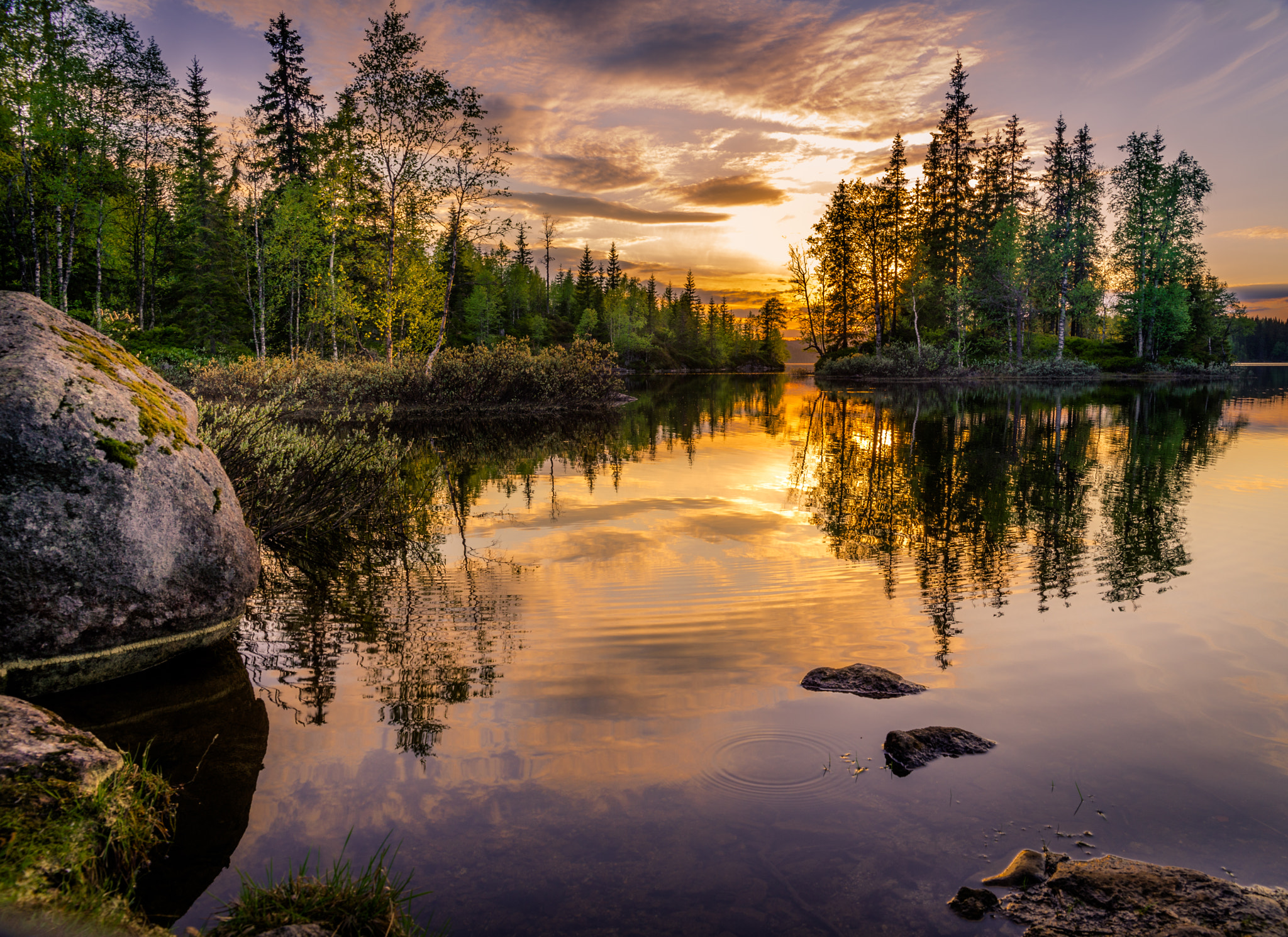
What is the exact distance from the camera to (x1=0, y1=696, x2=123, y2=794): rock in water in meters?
3.29

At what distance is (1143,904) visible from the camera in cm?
314

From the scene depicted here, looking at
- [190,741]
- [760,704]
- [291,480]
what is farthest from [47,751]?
[291,480]

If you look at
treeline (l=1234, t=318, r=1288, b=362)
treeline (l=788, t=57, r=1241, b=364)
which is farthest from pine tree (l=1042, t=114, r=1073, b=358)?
treeline (l=1234, t=318, r=1288, b=362)

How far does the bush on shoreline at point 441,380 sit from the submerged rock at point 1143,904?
22.5 meters

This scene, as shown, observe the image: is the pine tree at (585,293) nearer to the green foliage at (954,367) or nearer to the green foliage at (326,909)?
the green foliage at (954,367)

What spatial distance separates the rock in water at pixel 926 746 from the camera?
4484mm

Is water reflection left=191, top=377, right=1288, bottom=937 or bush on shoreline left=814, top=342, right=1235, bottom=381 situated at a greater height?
bush on shoreline left=814, top=342, right=1235, bottom=381

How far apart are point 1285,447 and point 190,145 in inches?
2681

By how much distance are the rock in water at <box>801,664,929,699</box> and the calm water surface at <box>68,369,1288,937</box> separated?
0.14 m

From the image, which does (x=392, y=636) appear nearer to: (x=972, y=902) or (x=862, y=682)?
(x=862, y=682)

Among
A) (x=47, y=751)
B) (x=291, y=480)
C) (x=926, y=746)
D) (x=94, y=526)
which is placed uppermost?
(x=94, y=526)

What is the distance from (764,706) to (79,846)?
13.5 feet

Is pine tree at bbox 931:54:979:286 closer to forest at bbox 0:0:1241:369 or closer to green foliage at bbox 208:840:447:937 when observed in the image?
forest at bbox 0:0:1241:369

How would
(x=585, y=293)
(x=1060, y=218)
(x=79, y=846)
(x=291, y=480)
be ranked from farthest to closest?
(x=585, y=293) → (x=1060, y=218) → (x=291, y=480) → (x=79, y=846)
